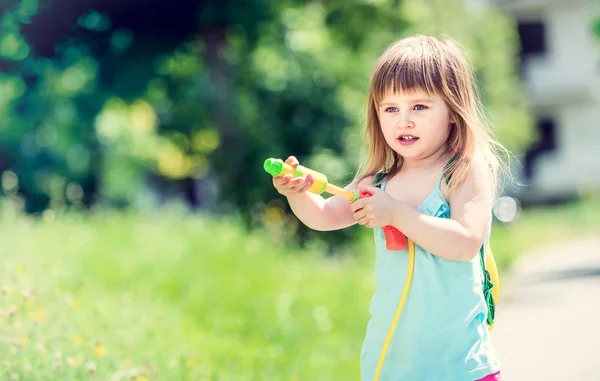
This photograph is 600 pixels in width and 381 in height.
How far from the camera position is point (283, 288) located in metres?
7.43

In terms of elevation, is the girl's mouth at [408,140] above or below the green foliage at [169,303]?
above

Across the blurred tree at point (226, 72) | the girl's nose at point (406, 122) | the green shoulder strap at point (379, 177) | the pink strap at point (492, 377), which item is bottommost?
the pink strap at point (492, 377)

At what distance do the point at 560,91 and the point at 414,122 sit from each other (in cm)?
2378

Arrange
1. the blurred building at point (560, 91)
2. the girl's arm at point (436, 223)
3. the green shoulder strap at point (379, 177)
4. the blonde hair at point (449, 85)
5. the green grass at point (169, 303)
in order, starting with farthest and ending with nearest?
1. the blurred building at point (560, 91)
2. the green grass at point (169, 303)
3. the green shoulder strap at point (379, 177)
4. the blonde hair at point (449, 85)
5. the girl's arm at point (436, 223)

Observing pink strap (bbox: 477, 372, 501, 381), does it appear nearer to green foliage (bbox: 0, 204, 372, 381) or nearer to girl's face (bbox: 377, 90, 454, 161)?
girl's face (bbox: 377, 90, 454, 161)

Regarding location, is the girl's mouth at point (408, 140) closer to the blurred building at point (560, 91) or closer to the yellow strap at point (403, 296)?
the yellow strap at point (403, 296)

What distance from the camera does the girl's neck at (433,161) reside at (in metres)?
2.70

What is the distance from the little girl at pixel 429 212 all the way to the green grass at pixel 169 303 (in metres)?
1.51

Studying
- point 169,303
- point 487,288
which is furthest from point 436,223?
point 169,303

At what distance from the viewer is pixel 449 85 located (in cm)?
265

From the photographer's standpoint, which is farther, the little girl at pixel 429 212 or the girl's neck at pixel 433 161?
the girl's neck at pixel 433 161

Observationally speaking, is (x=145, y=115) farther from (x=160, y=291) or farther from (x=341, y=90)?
(x=160, y=291)

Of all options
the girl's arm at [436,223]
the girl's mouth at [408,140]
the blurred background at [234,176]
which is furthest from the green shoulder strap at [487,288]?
the blurred background at [234,176]

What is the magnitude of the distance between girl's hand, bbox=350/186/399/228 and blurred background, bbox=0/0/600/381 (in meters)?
0.67
